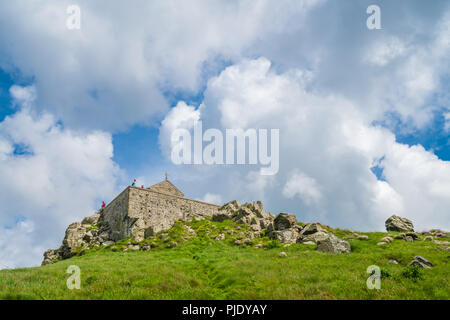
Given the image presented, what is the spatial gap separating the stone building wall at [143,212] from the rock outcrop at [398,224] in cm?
3000

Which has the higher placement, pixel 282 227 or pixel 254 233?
pixel 282 227

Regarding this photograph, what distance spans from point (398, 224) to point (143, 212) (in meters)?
37.3

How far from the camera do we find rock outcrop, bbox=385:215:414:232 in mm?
37562

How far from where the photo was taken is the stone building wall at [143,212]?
4022 centimetres

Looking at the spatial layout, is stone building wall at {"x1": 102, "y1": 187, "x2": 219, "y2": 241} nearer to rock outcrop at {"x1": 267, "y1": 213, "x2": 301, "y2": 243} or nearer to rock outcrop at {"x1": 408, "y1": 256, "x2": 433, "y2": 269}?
rock outcrop at {"x1": 267, "y1": 213, "x2": 301, "y2": 243}

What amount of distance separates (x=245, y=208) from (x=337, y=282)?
30.8 m

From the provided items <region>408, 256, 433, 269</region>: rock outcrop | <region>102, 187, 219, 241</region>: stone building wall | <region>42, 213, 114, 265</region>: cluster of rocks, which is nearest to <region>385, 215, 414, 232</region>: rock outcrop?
<region>408, 256, 433, 269</region>: rock outcrop

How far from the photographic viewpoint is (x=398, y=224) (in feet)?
125

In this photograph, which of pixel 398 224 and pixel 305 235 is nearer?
pixel 305 235

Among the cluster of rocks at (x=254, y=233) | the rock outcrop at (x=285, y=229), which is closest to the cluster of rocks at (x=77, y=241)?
the cluster of rocks at (x=254, y=233)

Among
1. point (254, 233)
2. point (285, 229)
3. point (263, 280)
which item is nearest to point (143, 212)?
point (254, 233)

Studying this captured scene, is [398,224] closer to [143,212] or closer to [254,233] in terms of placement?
[254,233]

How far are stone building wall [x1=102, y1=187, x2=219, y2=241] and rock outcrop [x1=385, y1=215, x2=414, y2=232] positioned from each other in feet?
98.4
